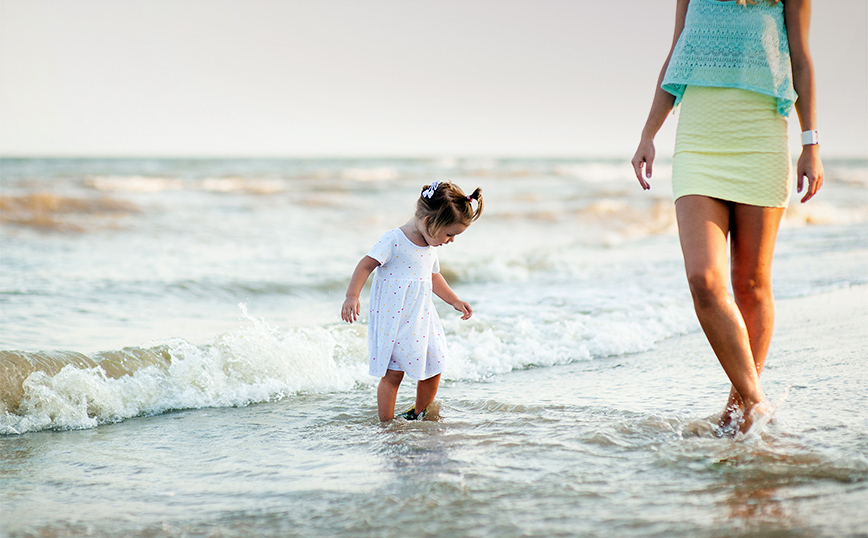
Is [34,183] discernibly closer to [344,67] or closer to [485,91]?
[344,67]

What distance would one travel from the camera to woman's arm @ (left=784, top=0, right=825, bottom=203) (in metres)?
2.71

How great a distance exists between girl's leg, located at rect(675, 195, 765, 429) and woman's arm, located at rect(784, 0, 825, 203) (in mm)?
347

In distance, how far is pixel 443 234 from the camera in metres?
3.33

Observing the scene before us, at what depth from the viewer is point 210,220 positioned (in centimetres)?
1352

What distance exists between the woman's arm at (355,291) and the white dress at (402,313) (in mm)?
59

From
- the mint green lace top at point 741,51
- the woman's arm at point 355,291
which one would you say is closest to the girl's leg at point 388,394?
the woman's arm at point 355,291

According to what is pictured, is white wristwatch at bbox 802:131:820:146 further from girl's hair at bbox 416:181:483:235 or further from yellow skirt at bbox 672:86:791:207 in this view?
girl's hair at bbox 416:181:483:235

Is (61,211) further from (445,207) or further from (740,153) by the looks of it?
(740,153)

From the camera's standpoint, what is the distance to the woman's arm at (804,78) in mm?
2707

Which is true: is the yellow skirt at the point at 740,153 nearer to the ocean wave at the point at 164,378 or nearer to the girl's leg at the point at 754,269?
the girl's leg at the point at 754,269

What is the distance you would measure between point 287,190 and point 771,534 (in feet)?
68.8

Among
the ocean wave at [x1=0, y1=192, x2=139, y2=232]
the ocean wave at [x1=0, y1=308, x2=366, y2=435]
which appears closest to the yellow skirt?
the ocean wave at [x1=0, y1=308, x2=366, y2=435]

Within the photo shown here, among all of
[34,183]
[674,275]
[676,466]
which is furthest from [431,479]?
[34,183]

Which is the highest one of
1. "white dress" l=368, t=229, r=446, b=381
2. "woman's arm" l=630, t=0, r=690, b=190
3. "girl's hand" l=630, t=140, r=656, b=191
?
"woman's arm" l=630, t=0, r=690, b=190
